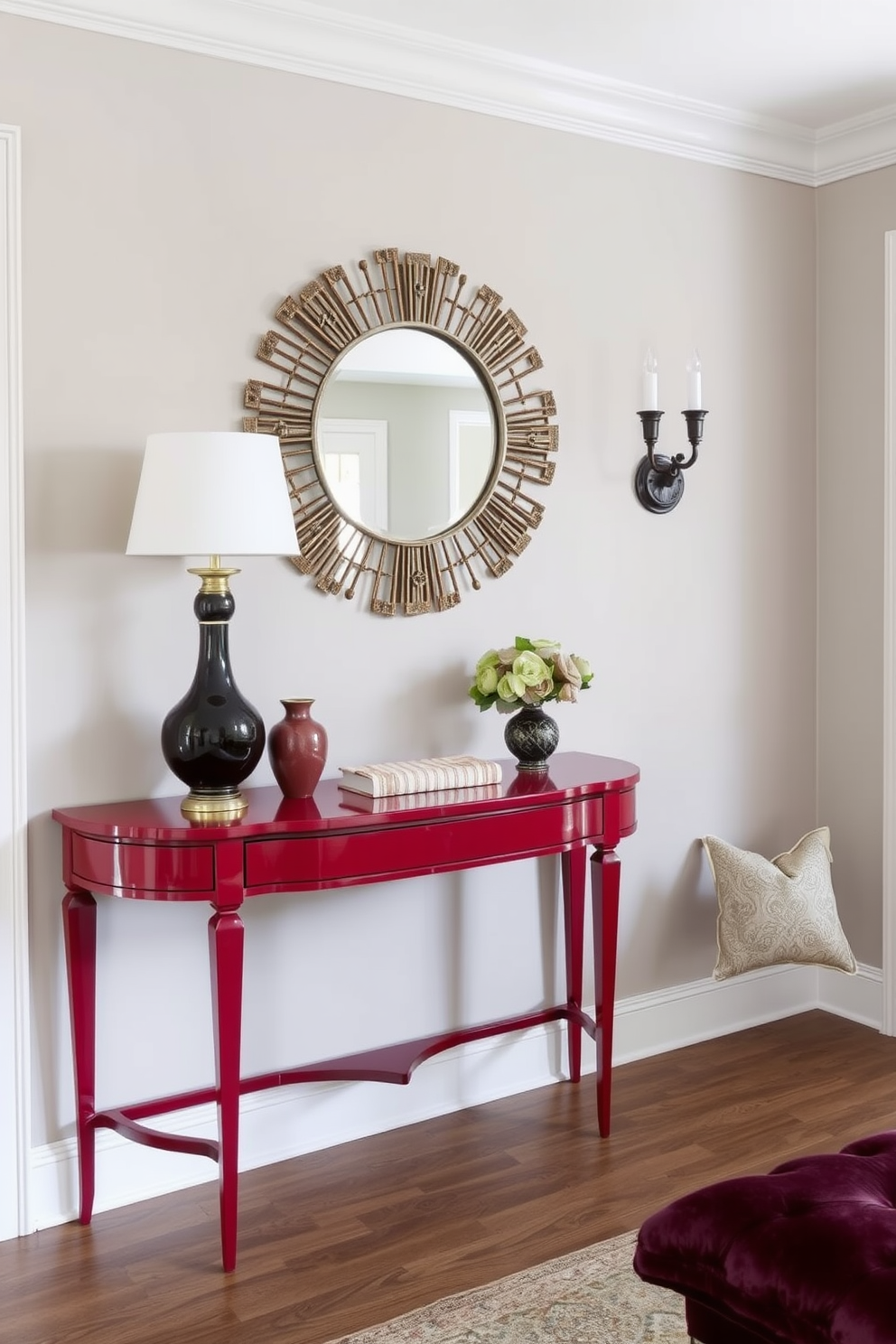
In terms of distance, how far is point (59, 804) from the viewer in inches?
103

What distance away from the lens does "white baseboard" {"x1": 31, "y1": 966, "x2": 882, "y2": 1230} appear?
269 cm

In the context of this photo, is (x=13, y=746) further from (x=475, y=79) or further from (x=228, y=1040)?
(x=475, y=79)

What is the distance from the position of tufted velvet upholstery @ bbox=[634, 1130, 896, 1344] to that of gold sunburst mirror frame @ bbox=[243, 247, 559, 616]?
1625mm

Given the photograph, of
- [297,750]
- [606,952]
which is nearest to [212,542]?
[297,750]

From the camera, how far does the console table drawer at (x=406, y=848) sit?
2.43 meters

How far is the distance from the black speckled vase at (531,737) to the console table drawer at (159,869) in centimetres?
89

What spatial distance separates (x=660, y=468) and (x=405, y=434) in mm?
803

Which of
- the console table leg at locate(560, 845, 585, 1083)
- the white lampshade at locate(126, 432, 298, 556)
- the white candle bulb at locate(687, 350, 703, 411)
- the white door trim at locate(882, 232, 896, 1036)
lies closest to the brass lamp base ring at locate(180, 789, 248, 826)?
the white lampshade at locate(126, 432, 298, 556)

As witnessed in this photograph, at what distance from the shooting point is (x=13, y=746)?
2.56 meters

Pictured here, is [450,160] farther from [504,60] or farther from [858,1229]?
[858,1229]

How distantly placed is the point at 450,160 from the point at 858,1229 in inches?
99.0

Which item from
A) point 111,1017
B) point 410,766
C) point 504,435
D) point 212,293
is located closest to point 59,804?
point 111,1017

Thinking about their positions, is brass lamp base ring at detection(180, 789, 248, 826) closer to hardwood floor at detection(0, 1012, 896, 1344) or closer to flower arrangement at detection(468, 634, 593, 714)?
flower arrangement at detection(468, 634, 593, 714)

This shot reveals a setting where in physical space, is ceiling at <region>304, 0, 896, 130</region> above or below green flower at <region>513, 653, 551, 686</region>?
above
